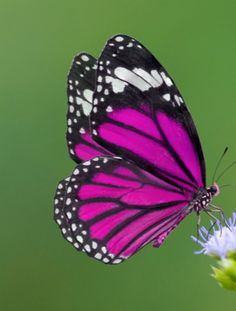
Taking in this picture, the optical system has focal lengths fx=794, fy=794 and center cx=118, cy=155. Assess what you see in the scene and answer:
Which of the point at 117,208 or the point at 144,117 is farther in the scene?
the point at 117,208

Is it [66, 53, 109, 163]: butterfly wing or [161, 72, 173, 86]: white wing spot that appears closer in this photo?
[161, 72, 173, 86]: white wing spot

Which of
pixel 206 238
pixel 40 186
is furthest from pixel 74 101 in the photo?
pixel 40 186

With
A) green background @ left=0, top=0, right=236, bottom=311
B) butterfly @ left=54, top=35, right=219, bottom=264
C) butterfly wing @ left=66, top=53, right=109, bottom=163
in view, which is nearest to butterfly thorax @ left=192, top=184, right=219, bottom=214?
butterfly @ left=54, top=35, right=219, bottom=264

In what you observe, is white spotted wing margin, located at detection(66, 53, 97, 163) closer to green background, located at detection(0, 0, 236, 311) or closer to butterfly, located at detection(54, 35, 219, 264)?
butterfly, located at detection(54, 35, 219, 264)

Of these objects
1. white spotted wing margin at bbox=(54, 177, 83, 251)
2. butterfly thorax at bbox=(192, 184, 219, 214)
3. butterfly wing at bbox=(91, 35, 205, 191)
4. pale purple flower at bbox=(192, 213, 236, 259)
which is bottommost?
white spotted wing margin at bbox=(54, 177, 83, 251)

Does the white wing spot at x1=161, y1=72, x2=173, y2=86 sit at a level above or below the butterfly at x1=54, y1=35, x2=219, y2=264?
above

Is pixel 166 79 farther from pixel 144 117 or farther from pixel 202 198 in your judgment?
pixel 202 198

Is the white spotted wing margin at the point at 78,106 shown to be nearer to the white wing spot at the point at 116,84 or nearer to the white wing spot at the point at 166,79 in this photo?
the white wing spot at the point at 116,84

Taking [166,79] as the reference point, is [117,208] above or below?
below

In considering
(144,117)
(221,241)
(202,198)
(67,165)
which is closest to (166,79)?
(144,117)
